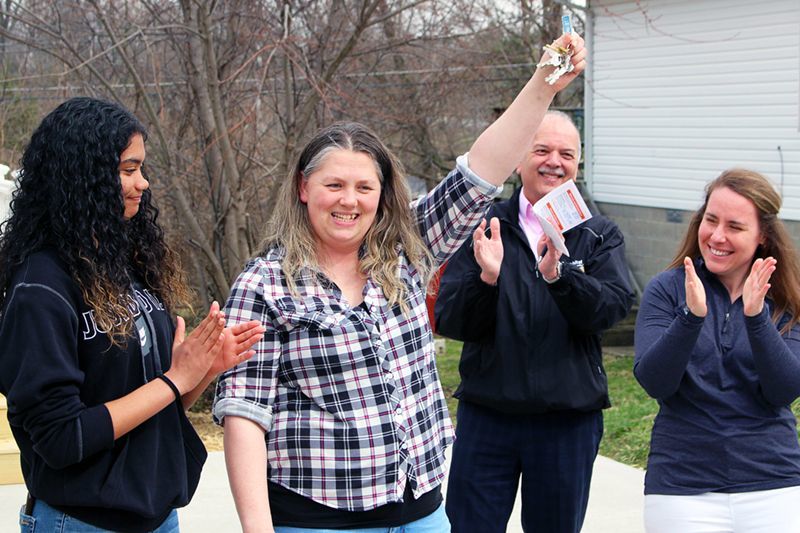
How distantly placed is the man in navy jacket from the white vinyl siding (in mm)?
7264

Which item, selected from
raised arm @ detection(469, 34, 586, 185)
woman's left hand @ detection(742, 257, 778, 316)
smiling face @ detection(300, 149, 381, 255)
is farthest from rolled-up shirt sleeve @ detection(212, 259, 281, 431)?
woman's left hand @ detection(742, 257, 778, 316)

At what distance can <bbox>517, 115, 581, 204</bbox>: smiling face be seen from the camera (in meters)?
3.59

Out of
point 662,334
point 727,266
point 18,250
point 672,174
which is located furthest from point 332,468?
point 672,174

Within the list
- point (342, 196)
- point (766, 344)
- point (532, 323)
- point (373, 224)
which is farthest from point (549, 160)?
point (342, 196)

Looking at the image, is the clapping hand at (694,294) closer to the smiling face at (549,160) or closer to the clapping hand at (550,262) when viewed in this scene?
the clapping hand at (550,262)

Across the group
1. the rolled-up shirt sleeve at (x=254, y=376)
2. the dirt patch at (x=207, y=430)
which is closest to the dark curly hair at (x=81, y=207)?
the rolled-up shirt sleeve at (x=254, y=376)

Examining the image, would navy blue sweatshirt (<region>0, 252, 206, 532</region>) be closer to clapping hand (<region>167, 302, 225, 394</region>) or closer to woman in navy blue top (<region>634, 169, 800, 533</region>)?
clapping hand (<region>167, 302, 225, 394</region>)

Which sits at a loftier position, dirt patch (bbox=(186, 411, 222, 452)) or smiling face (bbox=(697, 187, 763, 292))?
smiling face (bbox=(697, 187, 763, 292))

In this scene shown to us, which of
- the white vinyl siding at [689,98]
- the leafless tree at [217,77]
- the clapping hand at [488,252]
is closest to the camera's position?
the clapping hand at [488,252]

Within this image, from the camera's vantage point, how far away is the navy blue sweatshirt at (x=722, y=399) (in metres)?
2.95

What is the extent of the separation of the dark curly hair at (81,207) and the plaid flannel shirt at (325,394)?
292 millimetres

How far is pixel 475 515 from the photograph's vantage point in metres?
3.54

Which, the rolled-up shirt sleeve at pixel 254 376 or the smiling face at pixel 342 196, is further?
the smiling face at pixel 342 196

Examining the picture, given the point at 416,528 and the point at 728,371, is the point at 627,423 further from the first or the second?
the point at 416,528
